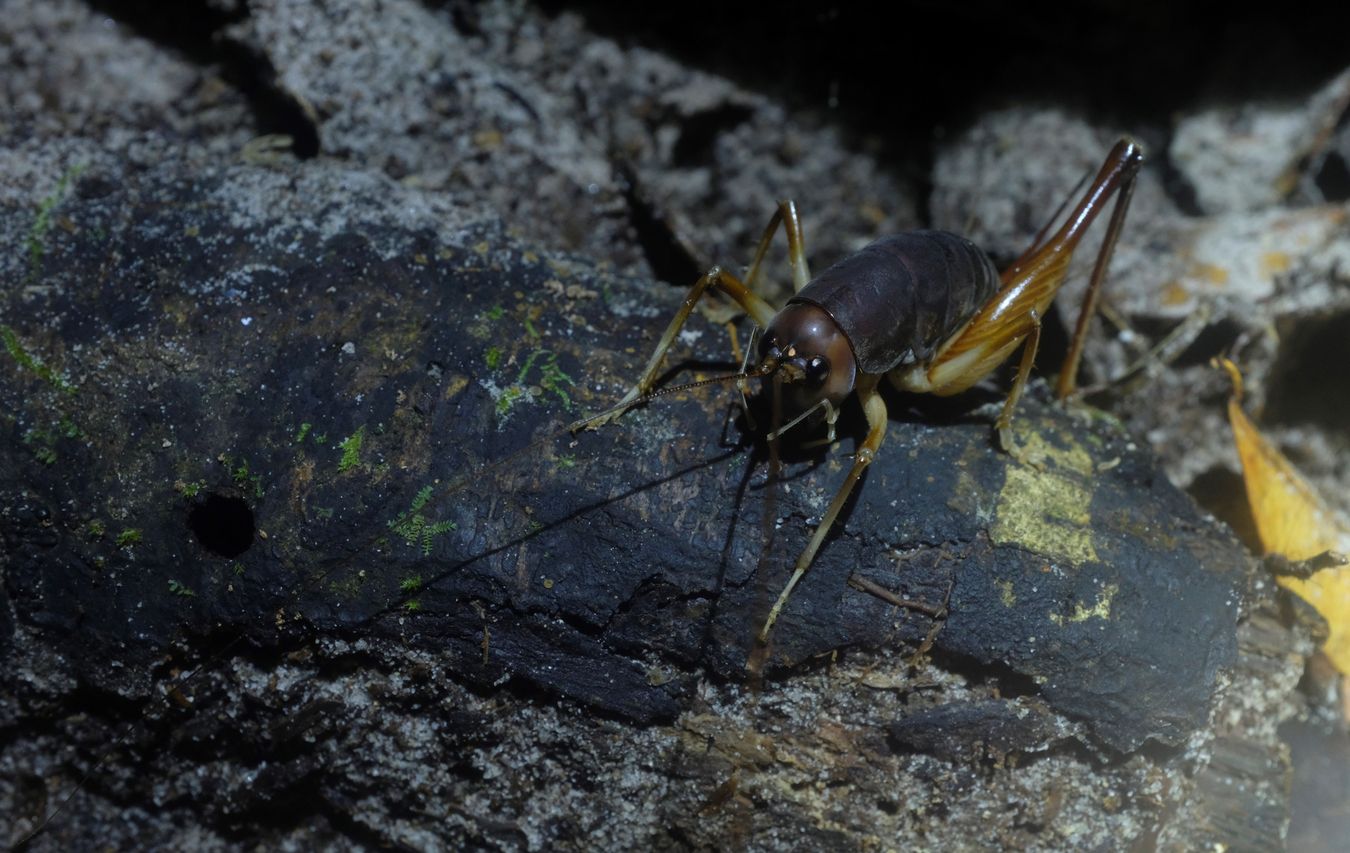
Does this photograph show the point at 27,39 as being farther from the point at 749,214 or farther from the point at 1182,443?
the point at 1182,443

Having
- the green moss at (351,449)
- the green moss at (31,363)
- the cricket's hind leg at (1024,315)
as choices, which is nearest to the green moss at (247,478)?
the green moss at (351,449)

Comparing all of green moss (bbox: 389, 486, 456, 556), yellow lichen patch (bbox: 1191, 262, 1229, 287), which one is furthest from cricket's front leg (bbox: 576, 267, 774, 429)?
yellow lichen patch (bbox: 1191, 262, 1229, 287)

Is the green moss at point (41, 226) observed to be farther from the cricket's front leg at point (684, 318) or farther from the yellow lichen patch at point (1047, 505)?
the yellow lichen patch at point (1047, 505)

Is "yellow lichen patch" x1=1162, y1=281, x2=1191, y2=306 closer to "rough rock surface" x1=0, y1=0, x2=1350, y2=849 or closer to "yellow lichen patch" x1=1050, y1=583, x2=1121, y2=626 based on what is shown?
"rough rock surface" x1=0, y1=0, x2=1350, y2=849

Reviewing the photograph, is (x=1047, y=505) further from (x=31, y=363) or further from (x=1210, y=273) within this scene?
(x=31, y=363)

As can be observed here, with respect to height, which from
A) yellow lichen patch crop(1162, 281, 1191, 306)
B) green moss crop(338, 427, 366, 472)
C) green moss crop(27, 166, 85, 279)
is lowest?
green moss crop(338, 427, 366, 472)

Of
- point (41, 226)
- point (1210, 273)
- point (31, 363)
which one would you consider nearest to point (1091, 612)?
point (1210, 273)
